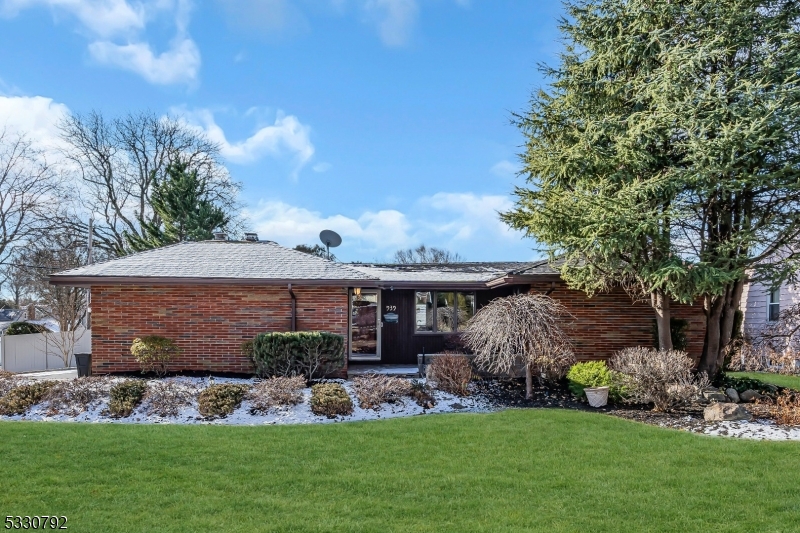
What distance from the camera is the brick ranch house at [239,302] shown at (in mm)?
11562

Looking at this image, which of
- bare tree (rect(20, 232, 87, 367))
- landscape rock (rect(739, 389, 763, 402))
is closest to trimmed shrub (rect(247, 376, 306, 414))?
landscape rock (rect(739, 389, 763, 402))

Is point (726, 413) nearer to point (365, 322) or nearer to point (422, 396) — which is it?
point (422, 396)

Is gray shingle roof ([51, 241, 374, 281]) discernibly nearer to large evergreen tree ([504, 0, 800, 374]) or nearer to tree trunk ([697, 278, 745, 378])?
large evergreen tree ([504, 0, 800, 374])

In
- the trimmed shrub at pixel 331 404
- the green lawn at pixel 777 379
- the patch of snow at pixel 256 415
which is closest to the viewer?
the patch of snow at pixel 256 415

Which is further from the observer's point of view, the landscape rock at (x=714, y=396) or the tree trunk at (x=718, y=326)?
the tree trunk at (x=718, y=326)

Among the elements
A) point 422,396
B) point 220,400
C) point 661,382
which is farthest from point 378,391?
point 661,382

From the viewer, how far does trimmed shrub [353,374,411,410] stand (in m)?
8.82

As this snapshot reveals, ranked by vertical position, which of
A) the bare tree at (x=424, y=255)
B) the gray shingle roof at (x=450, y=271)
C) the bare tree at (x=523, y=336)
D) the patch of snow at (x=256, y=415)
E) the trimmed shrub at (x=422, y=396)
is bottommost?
the patch of snow at (x=256, y=415)

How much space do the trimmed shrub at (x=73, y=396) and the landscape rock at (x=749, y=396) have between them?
12001mm

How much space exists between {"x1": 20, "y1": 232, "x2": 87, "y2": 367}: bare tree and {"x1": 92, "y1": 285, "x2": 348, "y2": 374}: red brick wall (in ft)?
30.3

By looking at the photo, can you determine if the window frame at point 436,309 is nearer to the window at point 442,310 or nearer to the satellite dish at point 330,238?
the window at point 442,310

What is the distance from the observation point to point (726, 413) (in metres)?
8.29

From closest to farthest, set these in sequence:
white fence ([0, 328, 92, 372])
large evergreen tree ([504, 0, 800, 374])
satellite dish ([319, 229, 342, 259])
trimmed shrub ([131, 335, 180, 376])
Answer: large evergreen tree ([504, 0, 800, 374]) < trimmed shrub ([131, 335, 180, 376]) < white fence ([0, 328, 92, 372]) < satellite dish ([319, 229, 342, 259])

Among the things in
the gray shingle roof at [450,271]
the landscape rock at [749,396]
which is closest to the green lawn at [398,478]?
the landscape rock at [749,396]
